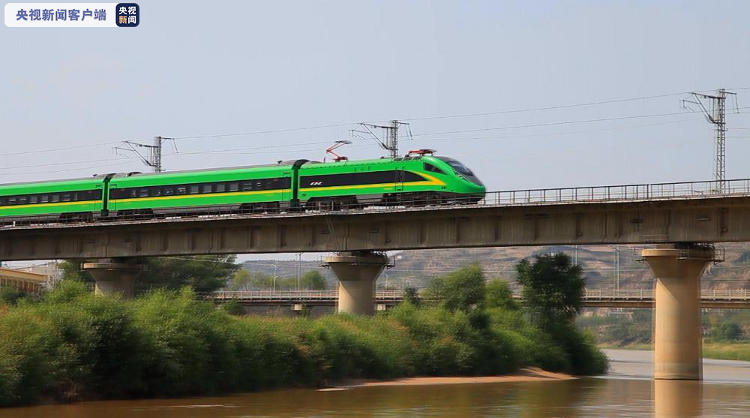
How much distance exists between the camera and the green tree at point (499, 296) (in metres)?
86.4

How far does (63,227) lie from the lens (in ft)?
281

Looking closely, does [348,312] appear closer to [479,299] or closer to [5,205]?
[479,299]

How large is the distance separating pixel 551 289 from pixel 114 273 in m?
32.7

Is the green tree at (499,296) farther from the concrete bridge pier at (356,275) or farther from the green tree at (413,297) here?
the concrete bridge pier at (356,275)

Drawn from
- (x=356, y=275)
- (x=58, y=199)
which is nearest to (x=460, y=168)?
(x=356, y=275)

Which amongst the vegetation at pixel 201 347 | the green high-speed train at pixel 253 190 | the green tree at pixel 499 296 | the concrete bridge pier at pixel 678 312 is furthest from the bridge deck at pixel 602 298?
the concrete bridge pier at pixel 678 312

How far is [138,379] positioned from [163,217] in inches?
1580

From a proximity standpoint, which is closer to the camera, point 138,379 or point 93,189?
point 138,379

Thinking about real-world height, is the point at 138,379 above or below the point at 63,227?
below

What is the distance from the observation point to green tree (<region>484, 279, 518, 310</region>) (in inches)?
3403

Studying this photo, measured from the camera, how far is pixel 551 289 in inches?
3263

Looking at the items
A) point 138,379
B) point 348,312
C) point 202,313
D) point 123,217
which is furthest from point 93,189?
point 138,379

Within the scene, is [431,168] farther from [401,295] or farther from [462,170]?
[401,295]

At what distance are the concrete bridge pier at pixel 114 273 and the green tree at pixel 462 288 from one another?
901 inches
